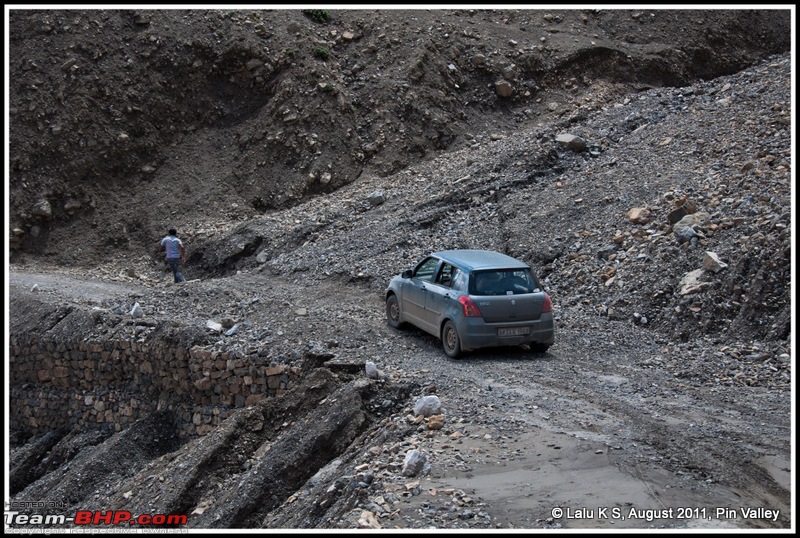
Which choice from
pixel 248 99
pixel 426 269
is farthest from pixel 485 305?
pixel 248 99

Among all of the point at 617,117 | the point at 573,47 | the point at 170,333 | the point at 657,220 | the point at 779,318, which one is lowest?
the point at 170,333

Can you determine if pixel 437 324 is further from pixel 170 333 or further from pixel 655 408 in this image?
pixel 170 333

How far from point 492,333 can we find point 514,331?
1.15 feet

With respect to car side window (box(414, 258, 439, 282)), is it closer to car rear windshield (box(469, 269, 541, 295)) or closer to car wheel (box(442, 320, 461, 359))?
car wheel (box(442, 320, 461, 359))

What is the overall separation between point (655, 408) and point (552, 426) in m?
1.45

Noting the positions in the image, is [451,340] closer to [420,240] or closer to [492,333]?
[492,333]

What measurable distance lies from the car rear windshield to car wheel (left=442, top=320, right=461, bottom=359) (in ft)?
2.03

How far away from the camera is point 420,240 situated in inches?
714

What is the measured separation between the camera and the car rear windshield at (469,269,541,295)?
11984 millimetres

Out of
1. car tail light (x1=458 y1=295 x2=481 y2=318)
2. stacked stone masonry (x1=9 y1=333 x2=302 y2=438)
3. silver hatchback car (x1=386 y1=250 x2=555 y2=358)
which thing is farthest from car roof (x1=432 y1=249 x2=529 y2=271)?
stacked stone masonry (x1=9 y1=333 x2=302 y2=438)

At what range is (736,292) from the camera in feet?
41.9

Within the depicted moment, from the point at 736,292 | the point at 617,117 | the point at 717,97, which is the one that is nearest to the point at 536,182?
the point at 617,117

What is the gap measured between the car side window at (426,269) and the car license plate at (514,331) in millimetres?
1722

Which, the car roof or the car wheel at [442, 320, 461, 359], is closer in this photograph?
the car wheel at [442, 320, 461, 359]
